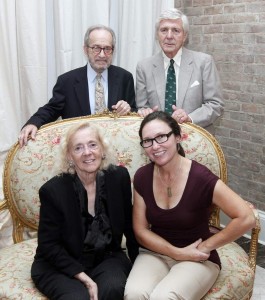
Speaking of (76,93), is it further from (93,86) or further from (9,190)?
(9,190)

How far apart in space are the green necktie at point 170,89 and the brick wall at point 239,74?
90 cm

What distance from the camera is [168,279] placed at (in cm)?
171

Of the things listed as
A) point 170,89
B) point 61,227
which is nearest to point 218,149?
point 170,89

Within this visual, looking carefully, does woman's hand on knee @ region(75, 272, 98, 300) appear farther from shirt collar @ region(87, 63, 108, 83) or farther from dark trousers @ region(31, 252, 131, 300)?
shirt collar @ region(87, 63, 108, 83)

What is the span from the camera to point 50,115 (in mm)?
2406

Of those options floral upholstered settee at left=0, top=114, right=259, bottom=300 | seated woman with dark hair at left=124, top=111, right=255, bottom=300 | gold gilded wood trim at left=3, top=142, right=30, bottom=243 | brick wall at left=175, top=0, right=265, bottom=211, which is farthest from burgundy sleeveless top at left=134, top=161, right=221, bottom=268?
brick wall at left=175, top=0, right=265, bottom=211

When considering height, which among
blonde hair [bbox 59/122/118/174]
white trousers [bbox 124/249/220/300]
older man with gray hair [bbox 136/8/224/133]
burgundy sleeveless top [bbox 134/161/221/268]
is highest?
older man with gray hair [bbox 136/8/224/133]

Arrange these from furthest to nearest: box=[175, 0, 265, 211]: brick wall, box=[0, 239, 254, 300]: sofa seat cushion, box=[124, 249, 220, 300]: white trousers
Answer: box=[175, 0, 265, 211]: brick wall < box=[0, 239, 254, 300]: sofa seat cushion < box=[124, 249, 220, 300]: white trousers

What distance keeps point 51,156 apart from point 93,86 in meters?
0.52

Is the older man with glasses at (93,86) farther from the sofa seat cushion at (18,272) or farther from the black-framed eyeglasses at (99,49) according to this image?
the sofa seat cushion at (18,272)

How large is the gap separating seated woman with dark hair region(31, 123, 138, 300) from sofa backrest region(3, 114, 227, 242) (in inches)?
11.7

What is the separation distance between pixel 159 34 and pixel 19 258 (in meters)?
1.47

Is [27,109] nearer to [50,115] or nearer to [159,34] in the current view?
[50,115]

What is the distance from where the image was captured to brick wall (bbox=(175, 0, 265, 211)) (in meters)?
3.16
